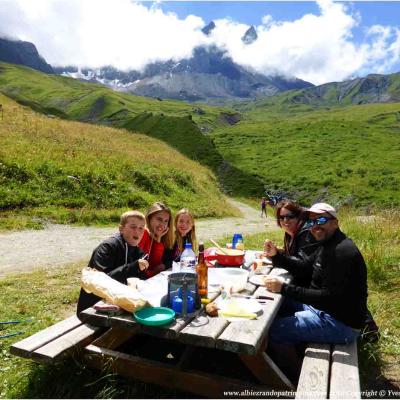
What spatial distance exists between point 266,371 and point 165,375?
1075mm

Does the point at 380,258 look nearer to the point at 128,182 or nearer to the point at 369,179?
the point at 128,182

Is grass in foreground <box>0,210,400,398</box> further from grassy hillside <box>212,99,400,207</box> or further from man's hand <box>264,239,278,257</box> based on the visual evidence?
grassy hillside <box>212,99,400,207</box>

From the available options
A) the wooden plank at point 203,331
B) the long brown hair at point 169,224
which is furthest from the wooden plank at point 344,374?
the long brown hair at point 169,224

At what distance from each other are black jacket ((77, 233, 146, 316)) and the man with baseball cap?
1.88m

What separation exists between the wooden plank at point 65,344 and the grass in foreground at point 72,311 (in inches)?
12.3

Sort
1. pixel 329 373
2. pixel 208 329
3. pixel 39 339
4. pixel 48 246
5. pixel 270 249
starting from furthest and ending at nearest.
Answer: pixel 48 246 < pixel 270 249 < pixel 39 339 < pixel 329 373 < pixel 208 329

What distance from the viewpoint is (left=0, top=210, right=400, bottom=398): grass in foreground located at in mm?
4363

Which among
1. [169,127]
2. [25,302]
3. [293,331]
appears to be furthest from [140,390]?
[169,127]

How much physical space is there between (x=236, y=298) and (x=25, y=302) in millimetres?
4709

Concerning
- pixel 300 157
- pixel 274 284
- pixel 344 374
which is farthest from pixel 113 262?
pixel 300 157

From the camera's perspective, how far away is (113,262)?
18.0ft

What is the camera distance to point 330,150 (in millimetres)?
63406

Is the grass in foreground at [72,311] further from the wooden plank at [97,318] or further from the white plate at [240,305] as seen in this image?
the white plate at [240,305]

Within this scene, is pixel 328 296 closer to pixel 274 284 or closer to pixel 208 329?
pixel 274 284
